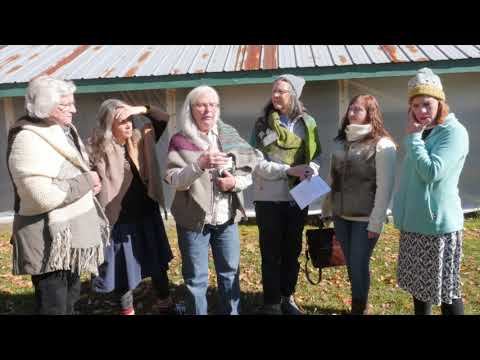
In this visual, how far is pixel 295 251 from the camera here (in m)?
3.45

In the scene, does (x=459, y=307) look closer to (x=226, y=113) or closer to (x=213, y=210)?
(x=213, y=210)

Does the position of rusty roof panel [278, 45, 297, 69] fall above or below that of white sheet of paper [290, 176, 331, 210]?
above

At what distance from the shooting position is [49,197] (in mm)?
2469

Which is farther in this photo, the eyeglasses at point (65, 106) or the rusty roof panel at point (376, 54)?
the rusty roof panel at point (376, 54)

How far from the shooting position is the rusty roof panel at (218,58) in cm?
631

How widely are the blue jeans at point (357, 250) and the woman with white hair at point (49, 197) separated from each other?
1906 mm

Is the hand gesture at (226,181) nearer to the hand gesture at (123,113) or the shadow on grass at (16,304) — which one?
the hand gesture at (123,113)

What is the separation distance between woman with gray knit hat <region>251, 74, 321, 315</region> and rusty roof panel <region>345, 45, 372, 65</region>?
323 cm

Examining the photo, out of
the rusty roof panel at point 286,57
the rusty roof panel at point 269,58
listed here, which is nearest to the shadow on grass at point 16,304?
the rusty roof panel at point 269,58

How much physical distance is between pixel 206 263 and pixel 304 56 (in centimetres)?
466

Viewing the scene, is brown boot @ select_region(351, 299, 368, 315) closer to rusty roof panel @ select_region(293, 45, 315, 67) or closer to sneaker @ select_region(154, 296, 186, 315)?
sneaker @ select_region(154, 296, 186, 315)

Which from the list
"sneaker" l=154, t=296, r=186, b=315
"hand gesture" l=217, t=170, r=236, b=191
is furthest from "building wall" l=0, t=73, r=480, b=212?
"hand gesture" l=217, t=170, r=236, b=191

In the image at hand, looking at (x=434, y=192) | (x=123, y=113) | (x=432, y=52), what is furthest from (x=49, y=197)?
(x=432, y=52)

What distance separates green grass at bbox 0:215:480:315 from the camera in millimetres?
3918
